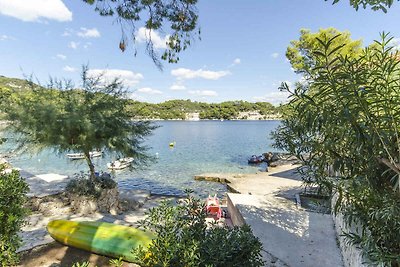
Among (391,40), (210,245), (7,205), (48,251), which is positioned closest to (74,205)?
(48,251)

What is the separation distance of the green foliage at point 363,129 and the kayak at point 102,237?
3551 millimetres

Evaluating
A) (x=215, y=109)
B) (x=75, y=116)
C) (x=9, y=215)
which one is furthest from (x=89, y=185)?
(x=215, y=109)

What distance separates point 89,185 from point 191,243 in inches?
273

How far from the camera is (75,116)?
7770 millimetres

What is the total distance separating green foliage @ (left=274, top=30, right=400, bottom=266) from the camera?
2.00 meters

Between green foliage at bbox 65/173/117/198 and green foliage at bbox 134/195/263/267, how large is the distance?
20.1 ft

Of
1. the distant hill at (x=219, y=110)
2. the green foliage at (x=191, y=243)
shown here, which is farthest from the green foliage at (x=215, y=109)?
the green foliage at (x=191, y=243)

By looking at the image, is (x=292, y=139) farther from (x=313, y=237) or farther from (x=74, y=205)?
(x=74, y=205)

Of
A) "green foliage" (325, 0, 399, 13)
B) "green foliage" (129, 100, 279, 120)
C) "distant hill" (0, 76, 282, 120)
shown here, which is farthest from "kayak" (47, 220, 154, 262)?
"distant hill" (0, 76, 282, 120)

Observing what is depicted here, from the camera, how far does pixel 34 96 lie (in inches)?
330

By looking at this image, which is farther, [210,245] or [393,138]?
[210,245]

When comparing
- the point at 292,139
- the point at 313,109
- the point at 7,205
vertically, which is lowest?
the point at 7,205

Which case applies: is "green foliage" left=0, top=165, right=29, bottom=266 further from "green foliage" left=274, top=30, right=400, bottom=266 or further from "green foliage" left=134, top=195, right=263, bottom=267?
"green foliage" left=274, top=30, right=400, bottom=266

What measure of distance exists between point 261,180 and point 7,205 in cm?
1352
